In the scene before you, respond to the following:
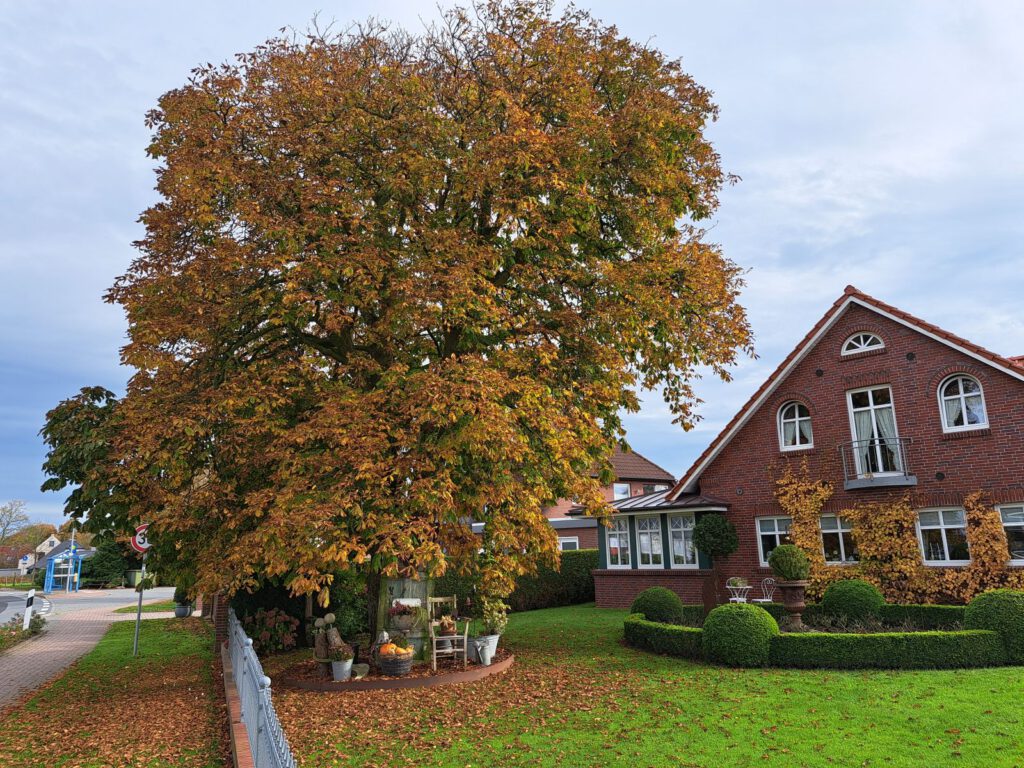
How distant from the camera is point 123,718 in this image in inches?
437

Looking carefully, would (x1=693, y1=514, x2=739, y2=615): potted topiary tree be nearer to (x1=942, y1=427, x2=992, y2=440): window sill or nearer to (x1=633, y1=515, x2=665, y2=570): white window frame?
(x1=633, y1=515, x2=665, y2=570): white window frame

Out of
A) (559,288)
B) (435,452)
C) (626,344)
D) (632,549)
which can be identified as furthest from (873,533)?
(435,452)

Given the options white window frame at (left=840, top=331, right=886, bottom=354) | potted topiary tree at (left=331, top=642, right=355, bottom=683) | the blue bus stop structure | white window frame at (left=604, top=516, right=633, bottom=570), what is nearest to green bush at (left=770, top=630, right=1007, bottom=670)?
potted topiary tree at (left=331, top=642, right=355, bottom=683)

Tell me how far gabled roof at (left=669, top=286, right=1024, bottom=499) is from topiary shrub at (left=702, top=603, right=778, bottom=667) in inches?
392

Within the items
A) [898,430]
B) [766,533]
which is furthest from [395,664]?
[898,430]

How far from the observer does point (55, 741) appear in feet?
32.7

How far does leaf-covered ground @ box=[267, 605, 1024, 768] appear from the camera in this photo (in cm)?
831

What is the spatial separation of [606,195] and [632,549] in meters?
15.2

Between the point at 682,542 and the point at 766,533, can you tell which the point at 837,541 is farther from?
the point at 682,542

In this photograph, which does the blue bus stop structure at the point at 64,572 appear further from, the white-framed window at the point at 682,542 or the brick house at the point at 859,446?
the brick house at the point at 859,446

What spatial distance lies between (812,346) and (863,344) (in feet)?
4.74

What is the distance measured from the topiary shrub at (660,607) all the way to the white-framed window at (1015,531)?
8367mm

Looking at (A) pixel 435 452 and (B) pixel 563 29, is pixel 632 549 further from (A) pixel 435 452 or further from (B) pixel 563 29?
(B) pixel 563 29

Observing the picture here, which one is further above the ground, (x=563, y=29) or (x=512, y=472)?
(x=563, y=29)
